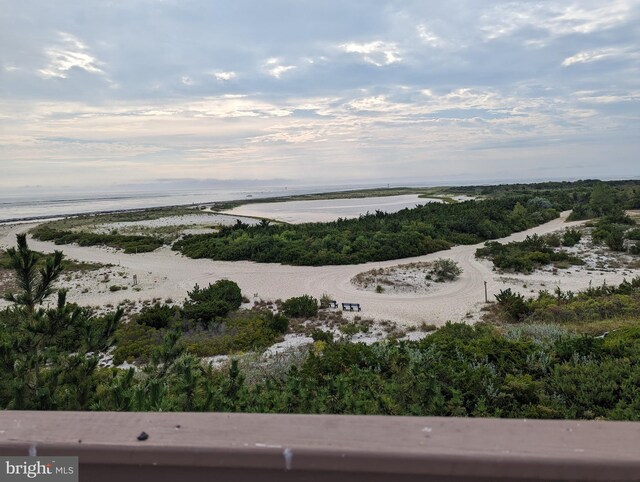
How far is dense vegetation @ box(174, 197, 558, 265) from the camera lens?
23.1 m

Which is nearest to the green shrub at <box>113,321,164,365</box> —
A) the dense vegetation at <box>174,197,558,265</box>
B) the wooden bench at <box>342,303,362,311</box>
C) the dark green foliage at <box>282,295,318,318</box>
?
the dark green foliage at <box>282,295,318,318</box>

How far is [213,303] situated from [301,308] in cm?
321

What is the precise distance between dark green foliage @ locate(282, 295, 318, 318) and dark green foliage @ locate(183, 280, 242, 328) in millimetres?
2222

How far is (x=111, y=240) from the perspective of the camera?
33.2 m

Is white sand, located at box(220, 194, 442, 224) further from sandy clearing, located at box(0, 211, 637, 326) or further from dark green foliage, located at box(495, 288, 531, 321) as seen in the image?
dark green foliage, located at box(495, 288, 531, 321)

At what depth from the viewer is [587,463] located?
3.57ft

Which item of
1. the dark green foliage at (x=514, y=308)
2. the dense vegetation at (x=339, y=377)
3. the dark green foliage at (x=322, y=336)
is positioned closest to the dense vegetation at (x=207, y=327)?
the dark green foliage at (x=322, y=336)

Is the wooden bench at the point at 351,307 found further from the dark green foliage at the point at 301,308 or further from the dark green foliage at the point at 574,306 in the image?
the dark green foliage at the point at 574,306

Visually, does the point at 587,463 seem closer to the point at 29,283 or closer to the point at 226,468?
the point at 226,468

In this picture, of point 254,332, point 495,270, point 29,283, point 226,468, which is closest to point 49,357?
point 29,283

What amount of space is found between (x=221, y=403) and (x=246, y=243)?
71.2ft

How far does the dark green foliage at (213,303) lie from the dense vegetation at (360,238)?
708cm

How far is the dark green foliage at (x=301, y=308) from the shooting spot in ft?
44.7

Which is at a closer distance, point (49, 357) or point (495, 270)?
point (49, 357)
